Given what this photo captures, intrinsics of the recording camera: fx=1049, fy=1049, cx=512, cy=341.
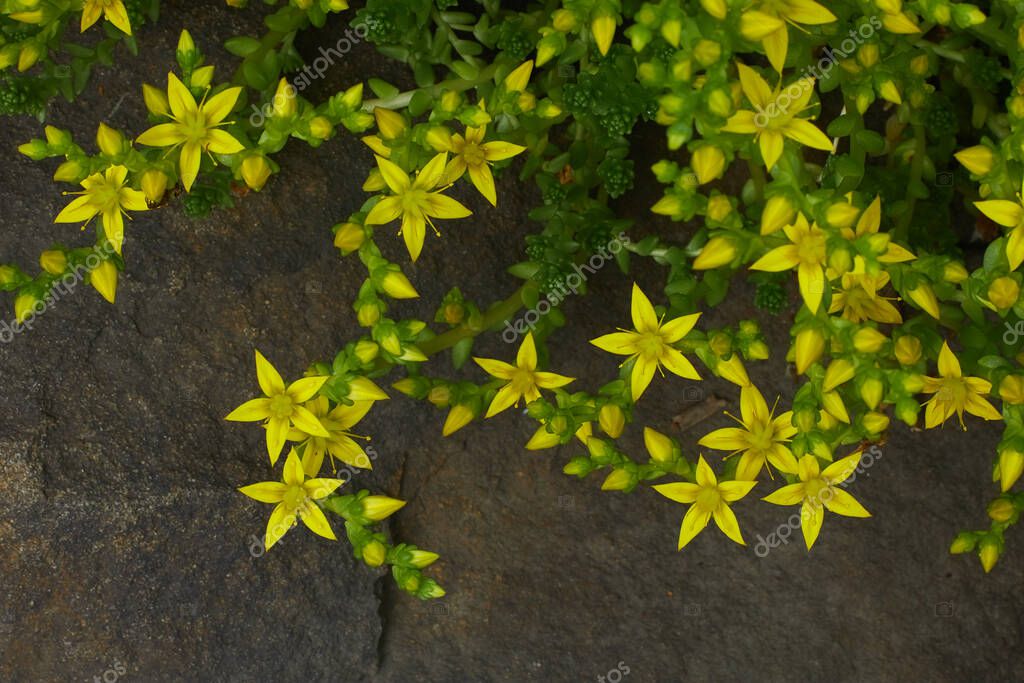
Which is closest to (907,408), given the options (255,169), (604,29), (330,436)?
(604,29)

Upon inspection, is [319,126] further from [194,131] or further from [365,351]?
[365,351]

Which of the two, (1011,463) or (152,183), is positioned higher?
(152,183)

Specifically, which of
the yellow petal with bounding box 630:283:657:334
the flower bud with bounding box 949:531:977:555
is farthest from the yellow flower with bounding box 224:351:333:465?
the flower bud with bounding box 949:531:977:555

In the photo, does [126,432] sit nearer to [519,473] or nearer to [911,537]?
[519,473]

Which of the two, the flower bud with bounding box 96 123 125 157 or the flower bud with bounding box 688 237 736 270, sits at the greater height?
the flower bud with bounding box 96 123 125 157

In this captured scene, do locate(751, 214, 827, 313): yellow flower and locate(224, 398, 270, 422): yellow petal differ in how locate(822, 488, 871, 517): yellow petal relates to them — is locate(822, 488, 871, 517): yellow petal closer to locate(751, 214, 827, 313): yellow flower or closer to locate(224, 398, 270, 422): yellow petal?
locate(751, 214, 827, 313): yellow flower

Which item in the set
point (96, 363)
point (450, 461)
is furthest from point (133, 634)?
point (450, 461)
